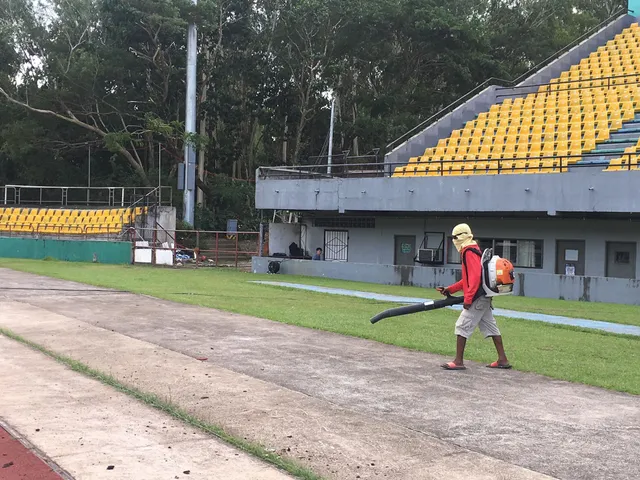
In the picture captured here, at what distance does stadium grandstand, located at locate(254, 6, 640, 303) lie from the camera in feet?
69.7

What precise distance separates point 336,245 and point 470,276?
2108 cm

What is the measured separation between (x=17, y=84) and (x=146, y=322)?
4153cm

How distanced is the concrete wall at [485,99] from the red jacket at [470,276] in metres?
21.1

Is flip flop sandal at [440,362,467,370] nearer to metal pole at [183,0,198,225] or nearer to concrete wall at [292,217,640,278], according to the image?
concrete wall at [292,217,640,278]

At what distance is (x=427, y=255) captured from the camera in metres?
26.0

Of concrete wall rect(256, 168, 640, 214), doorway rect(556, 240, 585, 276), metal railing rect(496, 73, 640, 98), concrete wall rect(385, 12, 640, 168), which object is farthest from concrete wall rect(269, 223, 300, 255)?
doorway rect(556, 240, 585, 276)

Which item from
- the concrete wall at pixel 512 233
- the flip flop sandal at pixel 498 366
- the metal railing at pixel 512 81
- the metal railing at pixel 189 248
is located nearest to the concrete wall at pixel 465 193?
the concrete wall at pixel 512 233

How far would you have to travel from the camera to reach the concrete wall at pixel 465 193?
66.5ft

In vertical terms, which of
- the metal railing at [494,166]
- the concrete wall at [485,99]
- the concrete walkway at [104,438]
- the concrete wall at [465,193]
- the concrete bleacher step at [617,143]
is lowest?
the concrete walkway at [104,438]

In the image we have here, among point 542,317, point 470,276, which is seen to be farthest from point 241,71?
point 470,276

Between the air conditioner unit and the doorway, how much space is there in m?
4.59

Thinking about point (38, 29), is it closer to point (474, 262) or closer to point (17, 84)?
point (17, 84)

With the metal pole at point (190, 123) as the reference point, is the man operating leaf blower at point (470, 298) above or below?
below

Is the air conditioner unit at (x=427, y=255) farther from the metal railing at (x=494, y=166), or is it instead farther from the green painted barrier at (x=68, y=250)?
the green painted barrier at (x=68, y=250)
